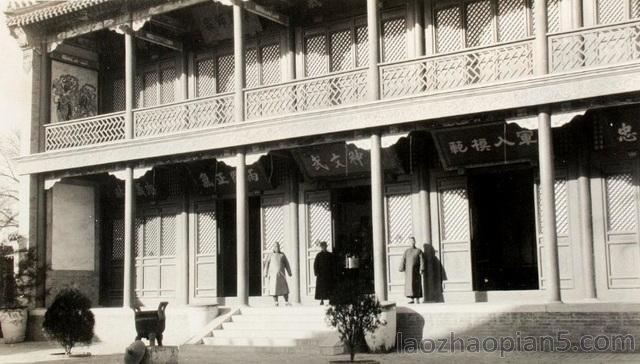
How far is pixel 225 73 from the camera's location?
2000cm

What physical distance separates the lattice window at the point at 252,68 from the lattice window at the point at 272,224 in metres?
2.99

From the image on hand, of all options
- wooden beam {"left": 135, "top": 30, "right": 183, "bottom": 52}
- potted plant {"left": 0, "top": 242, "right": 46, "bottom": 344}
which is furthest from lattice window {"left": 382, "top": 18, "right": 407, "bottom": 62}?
potted plant {"left": 0, "top": 242, "right": 46, "bottom": 344}

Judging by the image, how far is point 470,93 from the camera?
47.1ft

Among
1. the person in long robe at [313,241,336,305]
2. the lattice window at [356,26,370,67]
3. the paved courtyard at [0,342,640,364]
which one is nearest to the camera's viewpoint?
the paved courtyard at [0,342,640,364]

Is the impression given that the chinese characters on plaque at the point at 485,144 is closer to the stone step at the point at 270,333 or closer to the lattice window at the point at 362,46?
the lattice window at the point at 362,46

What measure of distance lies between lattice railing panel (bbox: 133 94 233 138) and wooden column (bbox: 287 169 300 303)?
2146 millimetres

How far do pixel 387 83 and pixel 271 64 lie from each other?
4344 millimetres

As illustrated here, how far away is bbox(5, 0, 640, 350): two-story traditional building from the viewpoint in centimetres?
1459

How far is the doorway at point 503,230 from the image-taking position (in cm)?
1653

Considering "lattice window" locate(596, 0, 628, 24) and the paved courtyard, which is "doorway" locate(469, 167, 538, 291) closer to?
"lattice window" locate(596, 0, 628, 24)

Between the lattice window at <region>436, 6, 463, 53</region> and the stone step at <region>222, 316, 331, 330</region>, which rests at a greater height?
the lattice window at <region>436, 6, 463, 53</region>

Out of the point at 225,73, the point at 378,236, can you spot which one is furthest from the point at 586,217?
the point at 225,73

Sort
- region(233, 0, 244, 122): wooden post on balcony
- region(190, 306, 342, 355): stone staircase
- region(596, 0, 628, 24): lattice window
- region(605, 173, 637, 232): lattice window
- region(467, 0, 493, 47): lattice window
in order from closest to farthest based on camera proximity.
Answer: region(190, 306, 342, 355): stone staircase
region(605, 173, 637, 232): lattice window
region(596, 0, 628, 24): lattice window
region(467, 0, 493, 47): lattice window
region(233, 0, 244, 122): wooden post on balcony

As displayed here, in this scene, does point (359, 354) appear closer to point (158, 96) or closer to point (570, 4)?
point (570, 4)
